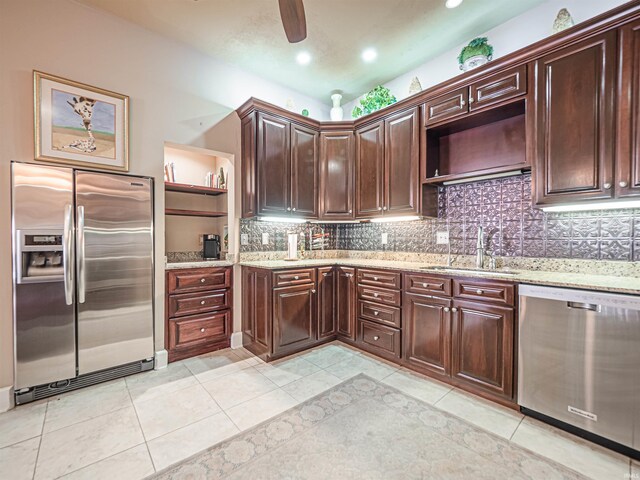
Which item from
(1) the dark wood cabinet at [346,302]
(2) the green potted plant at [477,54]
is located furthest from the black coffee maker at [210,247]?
(2) the green potted plant at [477,54]

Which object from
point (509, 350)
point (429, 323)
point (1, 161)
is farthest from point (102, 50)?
point (509, 350)

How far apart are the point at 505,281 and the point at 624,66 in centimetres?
152

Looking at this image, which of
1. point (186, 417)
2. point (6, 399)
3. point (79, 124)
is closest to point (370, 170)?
point (79, 124)

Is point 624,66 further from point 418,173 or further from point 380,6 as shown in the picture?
point 380,6

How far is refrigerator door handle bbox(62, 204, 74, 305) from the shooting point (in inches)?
84.3

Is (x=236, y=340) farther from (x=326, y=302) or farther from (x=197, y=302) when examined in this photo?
(x=326, y=302)

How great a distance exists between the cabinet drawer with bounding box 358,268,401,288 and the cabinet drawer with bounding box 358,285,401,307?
5 cm

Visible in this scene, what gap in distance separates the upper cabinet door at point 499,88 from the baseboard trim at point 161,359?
3.58 meters

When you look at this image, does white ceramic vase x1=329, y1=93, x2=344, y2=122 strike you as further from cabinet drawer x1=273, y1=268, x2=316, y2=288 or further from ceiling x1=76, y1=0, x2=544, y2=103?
cabinet drawer x1=273, y1=268, x2=316, y2=288

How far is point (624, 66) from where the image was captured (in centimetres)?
174

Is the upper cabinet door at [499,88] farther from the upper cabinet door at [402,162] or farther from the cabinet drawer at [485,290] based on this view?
the cabinet drawer at [485,290]

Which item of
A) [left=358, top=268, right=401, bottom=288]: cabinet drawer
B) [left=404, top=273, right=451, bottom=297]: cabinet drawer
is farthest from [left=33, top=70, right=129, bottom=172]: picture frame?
[left=404, top=273, right=451, bottom=297]: cabinet drawer

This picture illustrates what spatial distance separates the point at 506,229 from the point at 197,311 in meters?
3.08

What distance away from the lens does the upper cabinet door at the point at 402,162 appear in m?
2.81
